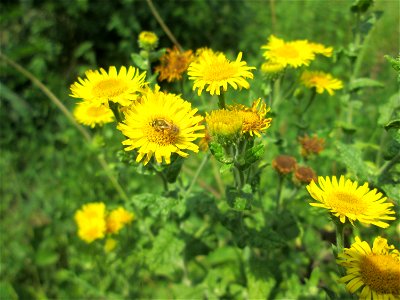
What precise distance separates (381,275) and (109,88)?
1110mm

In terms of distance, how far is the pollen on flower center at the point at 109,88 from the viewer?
1.45 metres

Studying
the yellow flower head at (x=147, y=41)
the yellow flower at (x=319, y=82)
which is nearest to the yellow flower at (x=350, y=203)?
the yellow flower at (x=319, y=82)

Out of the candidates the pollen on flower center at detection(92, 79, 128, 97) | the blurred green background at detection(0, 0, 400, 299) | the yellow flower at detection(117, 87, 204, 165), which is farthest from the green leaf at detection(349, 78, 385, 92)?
the pollen on flower center at detection(92, 79, 128, 97)

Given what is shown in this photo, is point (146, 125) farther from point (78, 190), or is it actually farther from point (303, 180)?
point (78, 190)

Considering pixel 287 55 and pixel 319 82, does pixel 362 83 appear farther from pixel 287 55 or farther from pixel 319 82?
pixel 287 55

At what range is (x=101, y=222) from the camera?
2.25 metres

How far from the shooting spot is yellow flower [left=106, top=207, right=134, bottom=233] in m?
2.26

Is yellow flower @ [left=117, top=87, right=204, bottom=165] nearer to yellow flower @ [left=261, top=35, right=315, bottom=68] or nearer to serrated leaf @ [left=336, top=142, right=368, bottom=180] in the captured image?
yellow flower @ [left=261, top=35, right=315, bottom=68]

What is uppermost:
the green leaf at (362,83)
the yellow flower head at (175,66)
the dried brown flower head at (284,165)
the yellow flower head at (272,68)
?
the green leaf at (362,83)

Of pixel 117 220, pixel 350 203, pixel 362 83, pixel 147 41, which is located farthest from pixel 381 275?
pixel 117 220

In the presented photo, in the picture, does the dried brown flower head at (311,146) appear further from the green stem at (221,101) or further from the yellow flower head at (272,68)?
the green stem at (221,101)

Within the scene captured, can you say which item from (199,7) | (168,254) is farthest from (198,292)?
(199,7)

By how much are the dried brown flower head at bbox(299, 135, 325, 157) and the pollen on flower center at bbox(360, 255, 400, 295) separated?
856 millimetres

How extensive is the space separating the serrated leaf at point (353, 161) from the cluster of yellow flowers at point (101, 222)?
121 centimetres
